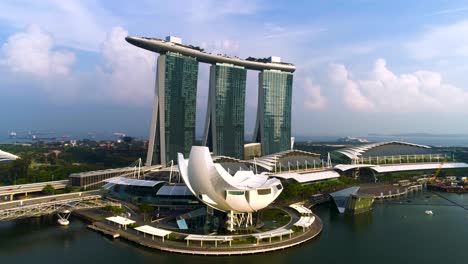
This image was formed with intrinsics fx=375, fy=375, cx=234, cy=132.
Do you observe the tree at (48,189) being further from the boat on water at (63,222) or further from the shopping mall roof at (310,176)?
the shopping mall roof at (310,176)

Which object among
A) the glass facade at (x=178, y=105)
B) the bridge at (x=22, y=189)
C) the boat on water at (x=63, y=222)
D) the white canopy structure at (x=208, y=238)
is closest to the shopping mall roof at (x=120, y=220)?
the boat on water at (x=63, y=222)

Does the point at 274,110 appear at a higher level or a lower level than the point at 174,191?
higher

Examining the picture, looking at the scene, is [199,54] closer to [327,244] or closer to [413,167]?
[413,167]

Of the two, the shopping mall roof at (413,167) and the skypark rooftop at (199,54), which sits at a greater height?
the skypark rooftop at (199,54)

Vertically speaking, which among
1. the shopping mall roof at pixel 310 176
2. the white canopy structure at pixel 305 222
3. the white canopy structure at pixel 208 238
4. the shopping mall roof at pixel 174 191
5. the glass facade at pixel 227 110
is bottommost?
the white canopy structure at pixel 208 238

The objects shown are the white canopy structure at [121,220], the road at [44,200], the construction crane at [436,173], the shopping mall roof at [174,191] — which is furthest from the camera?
the construction crane at [436,173]

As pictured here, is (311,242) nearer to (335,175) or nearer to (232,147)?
(335,175)

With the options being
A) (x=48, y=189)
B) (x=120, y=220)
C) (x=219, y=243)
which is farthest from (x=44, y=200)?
(x=219, y=243)
